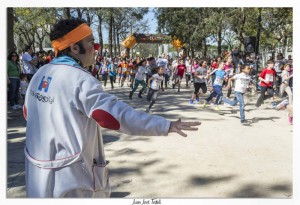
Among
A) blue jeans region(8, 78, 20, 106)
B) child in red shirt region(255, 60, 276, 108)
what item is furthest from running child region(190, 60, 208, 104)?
blue jeans region(8, 78, 20, 106)

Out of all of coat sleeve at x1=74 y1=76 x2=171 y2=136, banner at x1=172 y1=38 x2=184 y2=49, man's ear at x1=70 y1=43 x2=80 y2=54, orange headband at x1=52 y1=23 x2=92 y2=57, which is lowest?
coat sleeve at x1=74 y1=76 x2=171 y2=136

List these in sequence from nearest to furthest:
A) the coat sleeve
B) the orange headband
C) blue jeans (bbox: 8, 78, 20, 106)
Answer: the coat sleeve < the orange headband < blue jeans (bbox: 8, 78, 20, 106)

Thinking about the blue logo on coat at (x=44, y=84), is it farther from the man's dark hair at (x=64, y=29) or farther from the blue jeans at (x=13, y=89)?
the blue jeans at (x=13, y=89)

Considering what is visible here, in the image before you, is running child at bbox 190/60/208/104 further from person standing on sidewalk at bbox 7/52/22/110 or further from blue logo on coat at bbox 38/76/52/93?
blue logo on coat at bbox 38/76/52/93

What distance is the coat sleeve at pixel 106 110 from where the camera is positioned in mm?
1723

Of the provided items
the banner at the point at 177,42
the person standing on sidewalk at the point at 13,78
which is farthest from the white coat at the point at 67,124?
the banner at the point at 177,42

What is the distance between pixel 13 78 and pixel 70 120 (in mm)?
8592

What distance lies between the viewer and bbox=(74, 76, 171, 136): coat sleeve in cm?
172

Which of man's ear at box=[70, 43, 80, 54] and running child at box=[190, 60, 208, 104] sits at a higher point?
man's ear at box=[70, 43, 80, 54]

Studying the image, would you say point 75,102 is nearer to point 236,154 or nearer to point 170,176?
point 170,176

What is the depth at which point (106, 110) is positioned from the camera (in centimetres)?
172

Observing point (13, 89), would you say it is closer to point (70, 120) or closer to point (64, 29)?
point (64, 29)

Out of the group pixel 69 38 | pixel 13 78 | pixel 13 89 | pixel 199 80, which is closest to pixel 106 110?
pixel 69 38
